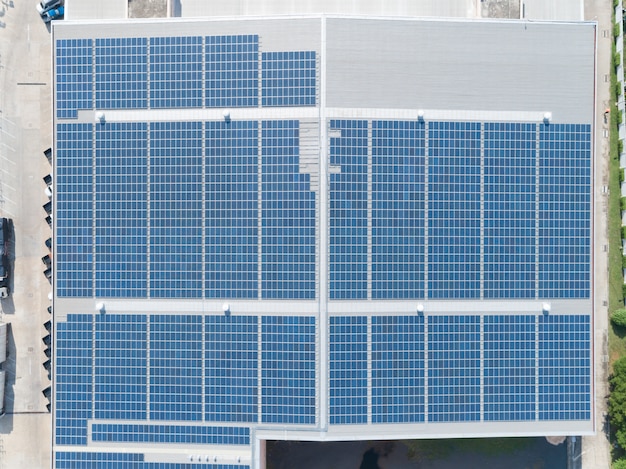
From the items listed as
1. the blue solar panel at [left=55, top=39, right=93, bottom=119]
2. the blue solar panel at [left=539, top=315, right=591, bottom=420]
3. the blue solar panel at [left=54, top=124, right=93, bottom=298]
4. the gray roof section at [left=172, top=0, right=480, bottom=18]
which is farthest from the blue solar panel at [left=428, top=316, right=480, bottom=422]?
the blue solar panel at [left=55, top=39, right=93, bottom=119]

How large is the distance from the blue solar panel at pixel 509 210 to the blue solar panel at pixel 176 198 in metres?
18.5

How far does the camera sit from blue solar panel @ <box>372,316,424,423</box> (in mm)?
28375

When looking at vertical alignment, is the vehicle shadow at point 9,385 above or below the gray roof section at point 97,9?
below

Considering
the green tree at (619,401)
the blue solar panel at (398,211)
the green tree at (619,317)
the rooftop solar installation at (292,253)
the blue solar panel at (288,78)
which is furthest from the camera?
the green tree at (619,317)

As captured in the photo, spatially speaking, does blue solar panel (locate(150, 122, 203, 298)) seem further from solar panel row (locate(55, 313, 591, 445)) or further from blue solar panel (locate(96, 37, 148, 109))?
solar panel row (locate(55, 313, 591, 445))

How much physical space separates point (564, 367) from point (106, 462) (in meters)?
30.2

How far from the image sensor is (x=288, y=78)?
1099 inches

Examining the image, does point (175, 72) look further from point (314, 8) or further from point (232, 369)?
point (232, 369)

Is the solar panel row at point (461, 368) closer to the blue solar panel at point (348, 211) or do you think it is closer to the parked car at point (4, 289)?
the blue solar panel at point (348, 211)

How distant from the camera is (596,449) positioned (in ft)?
109

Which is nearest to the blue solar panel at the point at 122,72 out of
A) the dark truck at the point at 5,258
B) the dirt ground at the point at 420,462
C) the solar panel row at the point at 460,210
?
the solar panel row at the point at 460,210

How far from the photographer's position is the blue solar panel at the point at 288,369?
28109 millimetres

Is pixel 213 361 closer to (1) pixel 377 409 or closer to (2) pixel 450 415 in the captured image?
(1) pixel 377 409

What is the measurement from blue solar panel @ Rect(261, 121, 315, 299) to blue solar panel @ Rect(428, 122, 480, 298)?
25.5 feet
